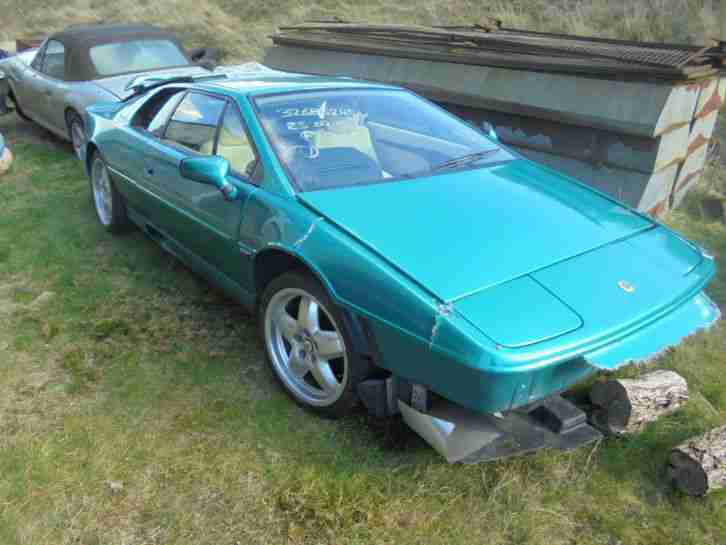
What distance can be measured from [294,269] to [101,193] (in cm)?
290

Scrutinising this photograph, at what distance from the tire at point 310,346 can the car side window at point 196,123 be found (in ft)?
3.49

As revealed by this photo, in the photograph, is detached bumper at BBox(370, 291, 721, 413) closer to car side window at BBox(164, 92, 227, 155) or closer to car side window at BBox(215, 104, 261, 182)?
car side window at BBox(215, 104, 261, 182)

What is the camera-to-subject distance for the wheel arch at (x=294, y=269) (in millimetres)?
2393

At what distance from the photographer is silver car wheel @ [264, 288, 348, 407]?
262cm

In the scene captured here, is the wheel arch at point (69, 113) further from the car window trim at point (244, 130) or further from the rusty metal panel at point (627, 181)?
the rusty metal panel at point (627, 181)

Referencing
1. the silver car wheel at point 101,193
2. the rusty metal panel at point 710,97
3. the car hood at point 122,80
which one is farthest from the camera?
→ the car hood at point 122,80

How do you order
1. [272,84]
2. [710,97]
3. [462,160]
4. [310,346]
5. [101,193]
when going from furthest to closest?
1. [710,97]
2. [101,193]
3. [272,84]
4. [462,160]
5. [310,346]

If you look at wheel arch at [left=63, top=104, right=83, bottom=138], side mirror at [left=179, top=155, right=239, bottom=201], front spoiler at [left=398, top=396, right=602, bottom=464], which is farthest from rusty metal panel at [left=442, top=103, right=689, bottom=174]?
wheel arch at [left=63, top=104, right=83, bottom=138]

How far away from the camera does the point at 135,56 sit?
6.77 metres

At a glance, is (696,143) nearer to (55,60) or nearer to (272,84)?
(272,84)

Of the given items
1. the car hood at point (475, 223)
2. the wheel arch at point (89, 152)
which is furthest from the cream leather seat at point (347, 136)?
the wheel arch at point (89, 152)

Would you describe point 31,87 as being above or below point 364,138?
below

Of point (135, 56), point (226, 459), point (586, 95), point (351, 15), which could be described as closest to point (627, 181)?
point (586, 95)

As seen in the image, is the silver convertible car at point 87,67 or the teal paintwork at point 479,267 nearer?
the teal paintwork at point 479,267
